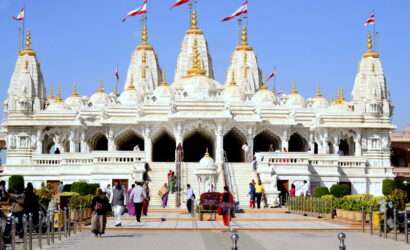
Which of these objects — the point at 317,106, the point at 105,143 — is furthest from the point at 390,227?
the point at 317,106

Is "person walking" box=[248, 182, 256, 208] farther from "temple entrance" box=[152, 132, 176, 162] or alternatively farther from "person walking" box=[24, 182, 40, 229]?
"temple entrance" box=[152, 132, 176, 162]

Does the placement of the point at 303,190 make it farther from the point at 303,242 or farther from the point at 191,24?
the point at 191,24

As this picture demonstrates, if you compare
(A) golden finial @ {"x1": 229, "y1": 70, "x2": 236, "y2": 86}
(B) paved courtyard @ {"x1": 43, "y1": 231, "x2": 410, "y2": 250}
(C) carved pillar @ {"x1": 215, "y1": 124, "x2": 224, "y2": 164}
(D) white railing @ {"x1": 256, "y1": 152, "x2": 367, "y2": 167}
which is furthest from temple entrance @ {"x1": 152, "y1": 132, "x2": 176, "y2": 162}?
(B) paved courtyard @ {"x1": 43, "y1": 231, "x2": 410, "y2": 250}

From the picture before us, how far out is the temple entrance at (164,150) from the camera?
60.0 m

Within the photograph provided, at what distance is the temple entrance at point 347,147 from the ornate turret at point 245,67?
414 inches

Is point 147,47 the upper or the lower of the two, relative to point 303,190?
upper

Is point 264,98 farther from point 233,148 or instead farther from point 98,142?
point 98,142

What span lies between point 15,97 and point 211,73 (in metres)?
18.1

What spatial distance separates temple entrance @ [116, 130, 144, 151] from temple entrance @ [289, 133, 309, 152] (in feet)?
34.5

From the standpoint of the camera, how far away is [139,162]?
4678 cm

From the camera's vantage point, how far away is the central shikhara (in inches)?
1900

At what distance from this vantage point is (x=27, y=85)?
219 ft

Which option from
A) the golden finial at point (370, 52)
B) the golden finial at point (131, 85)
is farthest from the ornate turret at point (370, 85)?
the golden finial at point (131, 85)

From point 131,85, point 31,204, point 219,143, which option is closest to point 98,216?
point 31,204
